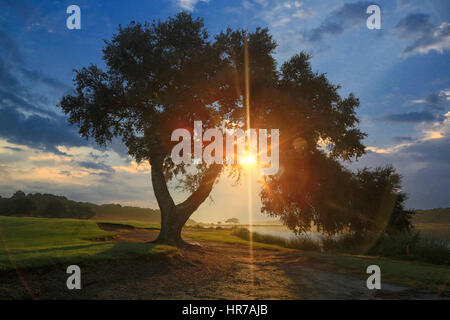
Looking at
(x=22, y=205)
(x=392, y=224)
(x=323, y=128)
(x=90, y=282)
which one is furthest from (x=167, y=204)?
(x=22, y=205)

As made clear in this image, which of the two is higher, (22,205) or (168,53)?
(168,53)

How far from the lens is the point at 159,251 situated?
545 inches

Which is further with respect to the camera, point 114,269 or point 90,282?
point 114,269

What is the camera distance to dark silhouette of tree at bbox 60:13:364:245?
19.0m

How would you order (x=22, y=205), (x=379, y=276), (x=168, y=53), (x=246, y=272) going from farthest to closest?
(x=22, y=205) → (x=168, y=53) → (x=246, y=272) → (x=379, y=276)

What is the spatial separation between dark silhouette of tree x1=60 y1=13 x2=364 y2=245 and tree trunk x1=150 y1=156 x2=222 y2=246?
7 cm

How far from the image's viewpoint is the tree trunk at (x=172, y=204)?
19797 millimetres

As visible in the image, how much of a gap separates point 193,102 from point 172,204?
750cm

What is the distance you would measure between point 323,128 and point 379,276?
11.2m

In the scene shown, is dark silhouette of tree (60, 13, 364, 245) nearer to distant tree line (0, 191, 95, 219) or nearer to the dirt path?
the dirt path

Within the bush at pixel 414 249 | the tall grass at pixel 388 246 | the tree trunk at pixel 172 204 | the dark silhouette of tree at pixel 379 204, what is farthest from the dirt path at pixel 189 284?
the dark silhouette of tree at pixel 379 204

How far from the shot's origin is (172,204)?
20.3 m
